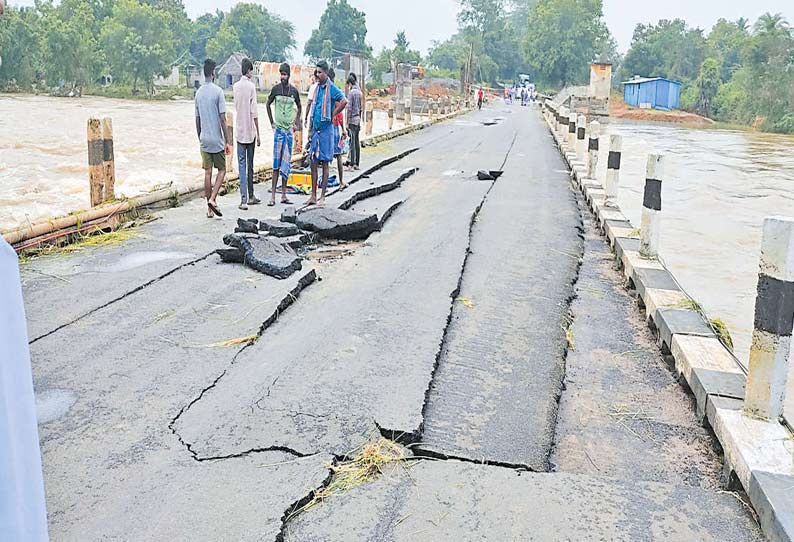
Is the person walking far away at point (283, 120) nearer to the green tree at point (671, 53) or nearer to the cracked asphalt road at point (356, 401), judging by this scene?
the cracked asphalt road at point (356, 401)

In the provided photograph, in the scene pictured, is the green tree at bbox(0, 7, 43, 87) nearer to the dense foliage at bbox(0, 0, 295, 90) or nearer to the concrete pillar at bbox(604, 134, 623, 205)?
the dense foliage at bbox(0, 0, 295, 90)

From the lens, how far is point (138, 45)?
74.4 m

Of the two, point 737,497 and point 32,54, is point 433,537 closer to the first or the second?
point 737,497

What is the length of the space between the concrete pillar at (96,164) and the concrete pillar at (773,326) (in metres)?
7.01

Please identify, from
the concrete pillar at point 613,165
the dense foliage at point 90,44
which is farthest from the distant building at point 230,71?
the concrete pillar at point 613,165

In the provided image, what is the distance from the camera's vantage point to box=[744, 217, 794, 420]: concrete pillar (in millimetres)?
3432

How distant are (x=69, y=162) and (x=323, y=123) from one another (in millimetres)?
10829

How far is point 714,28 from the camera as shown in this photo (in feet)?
417

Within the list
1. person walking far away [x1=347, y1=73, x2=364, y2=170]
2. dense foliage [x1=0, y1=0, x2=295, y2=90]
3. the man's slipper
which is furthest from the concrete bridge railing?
dense foliage [x1=0, y1=0, x2=295, y2=90]

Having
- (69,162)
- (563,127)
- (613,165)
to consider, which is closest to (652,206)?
(613,165)

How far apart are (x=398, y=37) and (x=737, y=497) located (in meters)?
105

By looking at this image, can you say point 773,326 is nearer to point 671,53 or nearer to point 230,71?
point 230,71

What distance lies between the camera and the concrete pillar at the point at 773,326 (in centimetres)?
343

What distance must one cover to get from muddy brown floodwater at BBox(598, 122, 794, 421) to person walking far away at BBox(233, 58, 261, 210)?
4.41 m
